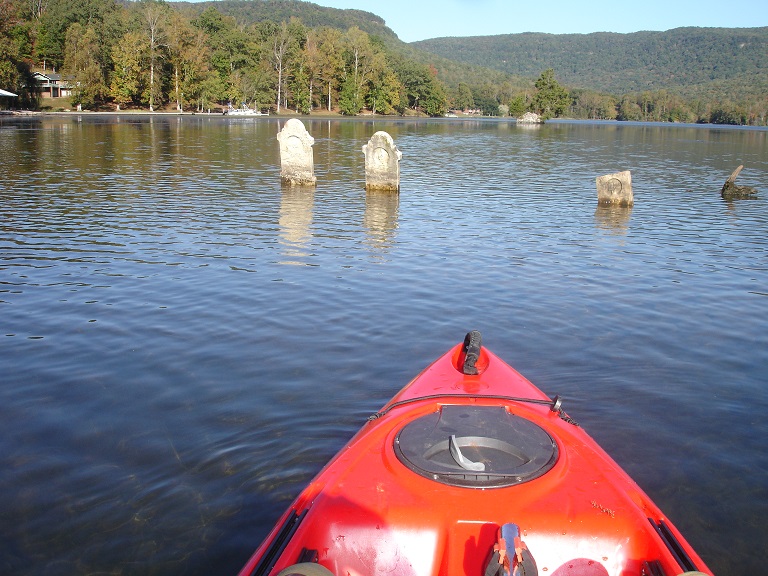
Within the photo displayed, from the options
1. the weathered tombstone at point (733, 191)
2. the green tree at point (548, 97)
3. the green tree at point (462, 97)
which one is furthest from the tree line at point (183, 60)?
the weathered tombstone at point (733, 191)

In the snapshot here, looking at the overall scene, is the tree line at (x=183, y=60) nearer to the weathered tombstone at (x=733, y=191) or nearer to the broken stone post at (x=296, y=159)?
the broken stone post at (x=296, y=159)

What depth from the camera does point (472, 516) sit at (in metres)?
3.41

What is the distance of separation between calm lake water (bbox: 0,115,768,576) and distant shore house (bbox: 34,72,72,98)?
66.9m

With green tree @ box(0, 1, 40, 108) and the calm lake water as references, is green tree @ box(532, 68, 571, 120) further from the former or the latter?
the calm lake water

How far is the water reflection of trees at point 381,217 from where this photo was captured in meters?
14.1

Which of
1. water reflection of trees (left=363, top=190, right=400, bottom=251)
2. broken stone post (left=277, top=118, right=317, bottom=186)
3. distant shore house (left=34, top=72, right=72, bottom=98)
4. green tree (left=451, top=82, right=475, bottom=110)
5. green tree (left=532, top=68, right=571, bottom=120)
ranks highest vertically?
green tree (left=451, top=82, right=475, bottom=110)

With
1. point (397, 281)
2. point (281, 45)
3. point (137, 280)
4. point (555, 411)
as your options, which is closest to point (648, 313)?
point (397, 281)

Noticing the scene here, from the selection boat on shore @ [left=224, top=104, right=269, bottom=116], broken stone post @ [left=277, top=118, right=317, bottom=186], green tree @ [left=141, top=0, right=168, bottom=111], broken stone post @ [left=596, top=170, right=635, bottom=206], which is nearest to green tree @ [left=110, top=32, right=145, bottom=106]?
green tree @ [left=141, top=0, right=168, bottom=111]

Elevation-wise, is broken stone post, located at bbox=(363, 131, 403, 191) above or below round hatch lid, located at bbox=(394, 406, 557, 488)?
above

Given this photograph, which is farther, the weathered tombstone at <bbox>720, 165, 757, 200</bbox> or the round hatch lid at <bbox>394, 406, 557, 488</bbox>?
the weathered tombstone at <bbox>720, 165, 757, 200</bbox>

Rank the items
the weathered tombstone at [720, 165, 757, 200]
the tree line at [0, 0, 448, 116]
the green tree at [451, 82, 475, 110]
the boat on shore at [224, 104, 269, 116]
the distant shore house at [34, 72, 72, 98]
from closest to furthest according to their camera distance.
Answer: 1. the weathered tombstone at [720, 165, 757, 200]
2. the tree line at [0, 0, 448, 116]
3. the distant shore house at [34, 72, 72, 98]
4. the boat on shore at [224, 104, 269, 116]
5. the green tree at [451, 82, 475, 110]

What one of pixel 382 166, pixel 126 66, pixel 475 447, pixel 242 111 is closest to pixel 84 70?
pixel 126 66

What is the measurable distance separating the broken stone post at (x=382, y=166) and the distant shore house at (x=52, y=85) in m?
67.2

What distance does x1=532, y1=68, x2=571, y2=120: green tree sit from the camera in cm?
10206
